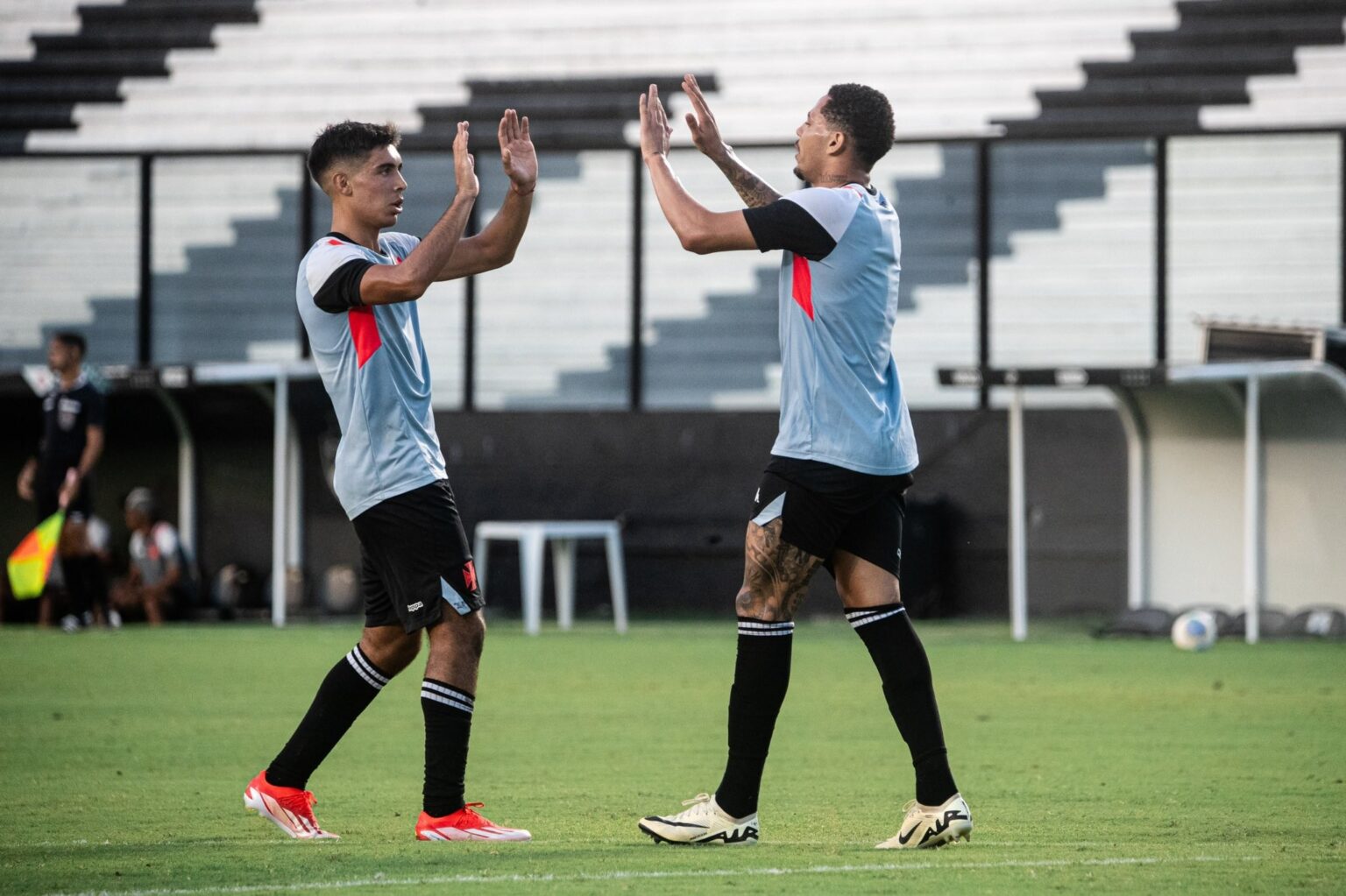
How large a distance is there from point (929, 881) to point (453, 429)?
14.9 m

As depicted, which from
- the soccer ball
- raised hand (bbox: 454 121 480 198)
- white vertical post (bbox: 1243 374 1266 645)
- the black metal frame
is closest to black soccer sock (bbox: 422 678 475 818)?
raised hand (bbox: 454 121 480 198)

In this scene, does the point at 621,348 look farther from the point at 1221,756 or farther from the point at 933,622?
the point at 1221,756

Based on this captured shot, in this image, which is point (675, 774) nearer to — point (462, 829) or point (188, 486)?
point (462, 829)

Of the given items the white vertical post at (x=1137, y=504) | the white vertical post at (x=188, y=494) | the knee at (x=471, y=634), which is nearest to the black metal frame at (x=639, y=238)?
the white vertical post at (x=188, y=494)

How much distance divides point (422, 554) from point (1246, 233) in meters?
14.2

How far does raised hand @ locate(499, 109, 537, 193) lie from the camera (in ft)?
18.2

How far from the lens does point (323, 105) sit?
20531 millimetres

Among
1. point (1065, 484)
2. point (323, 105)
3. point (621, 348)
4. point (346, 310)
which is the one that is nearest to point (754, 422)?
point (621, 348)

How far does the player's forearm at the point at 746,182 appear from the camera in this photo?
556cm

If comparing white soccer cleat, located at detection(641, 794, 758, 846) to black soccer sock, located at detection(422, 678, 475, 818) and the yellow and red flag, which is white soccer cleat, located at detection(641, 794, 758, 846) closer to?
black soccer sock, located at detection(422, 678, 475, 818)

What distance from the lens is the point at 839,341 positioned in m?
5.17

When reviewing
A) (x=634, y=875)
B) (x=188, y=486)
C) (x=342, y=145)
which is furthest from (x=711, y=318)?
(x=634, y=875)

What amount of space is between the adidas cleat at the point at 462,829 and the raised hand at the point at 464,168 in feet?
5.49

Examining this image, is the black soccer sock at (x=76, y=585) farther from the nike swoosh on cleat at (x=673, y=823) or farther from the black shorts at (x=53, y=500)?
the nike swoosh on cleat at (x=673, y=823)
